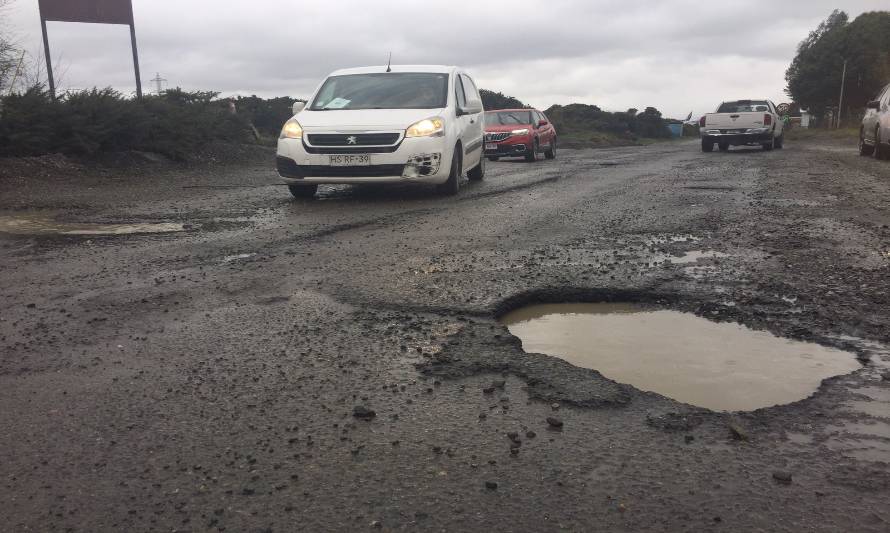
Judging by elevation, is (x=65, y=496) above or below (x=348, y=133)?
below

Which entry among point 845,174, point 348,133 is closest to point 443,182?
point 348,133

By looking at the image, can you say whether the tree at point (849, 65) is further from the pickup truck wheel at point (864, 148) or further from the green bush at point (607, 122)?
the pickup truck wheel at point (864, 148)

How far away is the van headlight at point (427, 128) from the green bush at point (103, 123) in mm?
7135

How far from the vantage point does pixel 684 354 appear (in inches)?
125

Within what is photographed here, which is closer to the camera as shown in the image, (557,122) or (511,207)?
(511,207)

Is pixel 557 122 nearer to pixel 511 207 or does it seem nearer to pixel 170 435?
pixel 511 207

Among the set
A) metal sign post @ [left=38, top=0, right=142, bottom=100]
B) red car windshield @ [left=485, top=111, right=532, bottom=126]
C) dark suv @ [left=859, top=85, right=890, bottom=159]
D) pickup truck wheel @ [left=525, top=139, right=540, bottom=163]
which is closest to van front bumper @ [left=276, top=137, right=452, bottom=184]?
metal sign post @ [left=38, top=0, right=142, bottom=100]

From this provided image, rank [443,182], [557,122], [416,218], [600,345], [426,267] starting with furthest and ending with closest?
[557,122], [443,182], [416,218], [426,267], [600,345]

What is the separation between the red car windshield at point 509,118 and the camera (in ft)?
65.4

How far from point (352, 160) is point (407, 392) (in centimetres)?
656

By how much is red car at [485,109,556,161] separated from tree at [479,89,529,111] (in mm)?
30720

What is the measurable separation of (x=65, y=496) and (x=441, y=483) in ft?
3.48

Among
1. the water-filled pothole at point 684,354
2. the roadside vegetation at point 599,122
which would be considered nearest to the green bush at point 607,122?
the roadside vegetation at point 599,122

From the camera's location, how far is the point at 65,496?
6.58 ft
